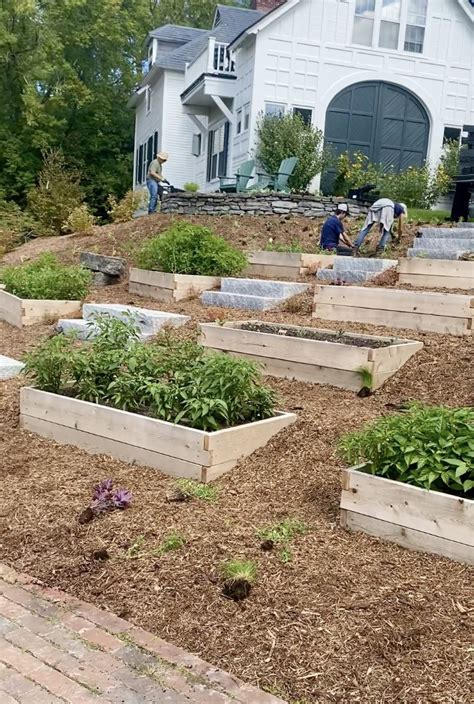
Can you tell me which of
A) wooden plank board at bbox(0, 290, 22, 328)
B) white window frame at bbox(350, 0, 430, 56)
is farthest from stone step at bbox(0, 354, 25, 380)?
white window frame at bbox(350, 0, 430, 56)

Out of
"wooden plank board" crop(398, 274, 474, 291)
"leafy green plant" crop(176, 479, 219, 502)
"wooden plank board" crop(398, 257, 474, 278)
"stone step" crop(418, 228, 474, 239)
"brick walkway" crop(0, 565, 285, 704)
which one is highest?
"stone step" crop(418, 228, 474, 239)

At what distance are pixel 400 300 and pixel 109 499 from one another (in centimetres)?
382

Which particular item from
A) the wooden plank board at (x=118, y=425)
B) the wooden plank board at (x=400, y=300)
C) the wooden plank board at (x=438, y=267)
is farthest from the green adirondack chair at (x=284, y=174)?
the wooden plank board at (x=118, y=425)

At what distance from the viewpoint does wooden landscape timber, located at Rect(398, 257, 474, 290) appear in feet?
25.2

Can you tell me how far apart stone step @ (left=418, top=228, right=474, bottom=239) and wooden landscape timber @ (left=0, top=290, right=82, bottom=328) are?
5.38 m

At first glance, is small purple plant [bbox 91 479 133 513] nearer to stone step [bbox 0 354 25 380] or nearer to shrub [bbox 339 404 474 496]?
shrub [bbox 339 404 474 496]

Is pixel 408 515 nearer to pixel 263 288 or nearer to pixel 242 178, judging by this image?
pixel 263 288

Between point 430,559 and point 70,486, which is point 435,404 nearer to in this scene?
point 430,559

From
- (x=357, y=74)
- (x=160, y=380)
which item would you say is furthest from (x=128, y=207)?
(x=160, y=380)

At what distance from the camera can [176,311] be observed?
329 inches

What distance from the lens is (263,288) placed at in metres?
8.54

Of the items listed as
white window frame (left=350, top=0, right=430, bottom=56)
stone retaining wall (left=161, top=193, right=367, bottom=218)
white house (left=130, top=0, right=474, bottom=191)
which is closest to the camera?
stone retaining wall (left=161, top=193, right=367, bottom=218)

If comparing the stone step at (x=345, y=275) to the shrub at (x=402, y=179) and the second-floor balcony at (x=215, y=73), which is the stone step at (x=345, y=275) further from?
the second-floor balcony at (x=215, y=73)

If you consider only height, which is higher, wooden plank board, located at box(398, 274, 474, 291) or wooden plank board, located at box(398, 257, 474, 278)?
wooden plank board, located at box(398, 257, 474, 278)
